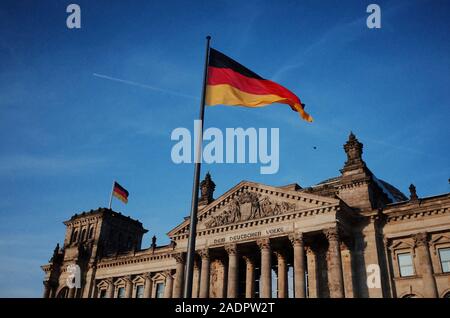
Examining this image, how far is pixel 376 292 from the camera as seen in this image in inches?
1304

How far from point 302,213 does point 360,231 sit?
18.4 feet

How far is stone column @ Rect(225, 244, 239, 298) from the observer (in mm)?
35969

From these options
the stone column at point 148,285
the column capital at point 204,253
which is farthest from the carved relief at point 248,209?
the stone column at point 148,285

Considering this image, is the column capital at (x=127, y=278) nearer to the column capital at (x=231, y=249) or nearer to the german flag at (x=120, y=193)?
the german flag at (x=120, y=193)

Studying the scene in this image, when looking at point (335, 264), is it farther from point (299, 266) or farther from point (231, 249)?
point (231, 249)

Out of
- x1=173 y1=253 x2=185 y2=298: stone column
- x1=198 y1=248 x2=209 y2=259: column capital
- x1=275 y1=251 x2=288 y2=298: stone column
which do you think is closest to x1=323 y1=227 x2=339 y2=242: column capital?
x1=275 y1=251 x2=288 y2=298: stone column

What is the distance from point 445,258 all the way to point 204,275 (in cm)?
2102

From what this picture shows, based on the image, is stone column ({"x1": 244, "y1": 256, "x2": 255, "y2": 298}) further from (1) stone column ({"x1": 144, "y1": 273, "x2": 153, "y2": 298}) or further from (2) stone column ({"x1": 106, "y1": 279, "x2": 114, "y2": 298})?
(2) stone column ({"x1": 106, "y1": 279, "x2": 114, "y2": 298})

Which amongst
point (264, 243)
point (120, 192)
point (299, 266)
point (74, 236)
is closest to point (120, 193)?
point (120, 192)

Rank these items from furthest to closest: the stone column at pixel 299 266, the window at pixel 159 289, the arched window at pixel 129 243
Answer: the arched window at pixel 129 243, the window at pixel 159 289, the stone column at pixel 299 266

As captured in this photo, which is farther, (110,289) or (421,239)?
(110,289)

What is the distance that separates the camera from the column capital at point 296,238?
3491 cm

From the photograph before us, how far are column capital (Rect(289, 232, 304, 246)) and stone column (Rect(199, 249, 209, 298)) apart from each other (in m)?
9.06

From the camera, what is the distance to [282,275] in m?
38.6
